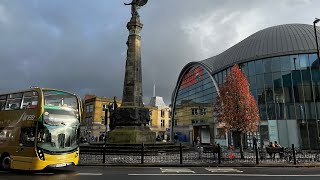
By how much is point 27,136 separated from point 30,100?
64.9 inches

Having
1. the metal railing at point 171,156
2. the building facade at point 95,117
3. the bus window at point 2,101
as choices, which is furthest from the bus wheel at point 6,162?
the building facade at point 95,117

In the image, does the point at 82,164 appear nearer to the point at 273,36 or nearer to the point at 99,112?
the point at 273,36

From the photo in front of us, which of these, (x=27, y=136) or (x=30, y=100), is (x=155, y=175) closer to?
(x=27, y=136)

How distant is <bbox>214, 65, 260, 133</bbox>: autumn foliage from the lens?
19297mm

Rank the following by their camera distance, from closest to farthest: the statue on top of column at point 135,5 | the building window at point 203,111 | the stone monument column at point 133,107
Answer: the stone monument column at point 133,107 < the statue on top of column at point 135,5 < the building window at point 203,111

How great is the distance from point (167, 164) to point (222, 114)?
285 inches

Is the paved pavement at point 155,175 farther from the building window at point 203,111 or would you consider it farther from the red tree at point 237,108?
the building window at point 203,111

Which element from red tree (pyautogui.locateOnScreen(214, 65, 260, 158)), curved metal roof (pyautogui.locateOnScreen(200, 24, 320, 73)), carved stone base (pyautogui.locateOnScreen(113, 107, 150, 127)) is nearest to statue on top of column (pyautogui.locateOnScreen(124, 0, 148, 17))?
carved stone base (pyautogui.locateOnScreen(113, 107, 150, 127))

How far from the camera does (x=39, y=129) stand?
1147 centimetres

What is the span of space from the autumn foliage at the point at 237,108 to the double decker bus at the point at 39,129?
36.8 feet

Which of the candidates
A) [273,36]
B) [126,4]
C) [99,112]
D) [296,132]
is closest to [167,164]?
[126,4]

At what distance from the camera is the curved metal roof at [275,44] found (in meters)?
34.4

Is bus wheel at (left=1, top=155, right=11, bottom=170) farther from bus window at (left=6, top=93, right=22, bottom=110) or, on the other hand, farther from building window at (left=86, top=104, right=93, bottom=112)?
building window at (left=86, top=104, right=93, bottom=112)

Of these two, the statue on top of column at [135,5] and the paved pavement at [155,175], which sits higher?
the statue on top of column at [135,5]
